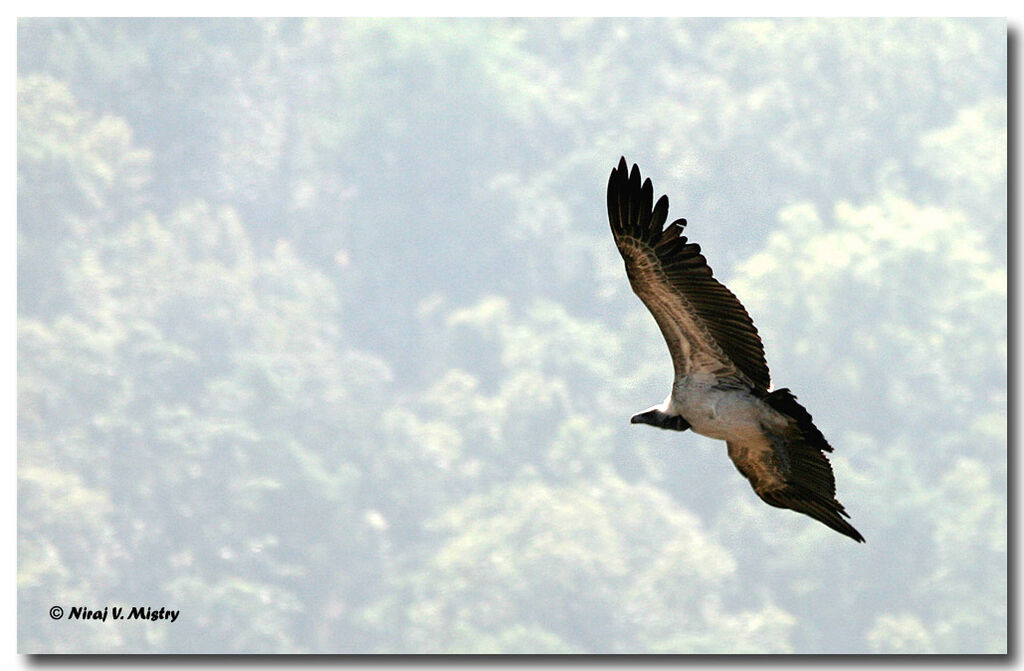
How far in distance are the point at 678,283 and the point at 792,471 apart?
1398 millimetres

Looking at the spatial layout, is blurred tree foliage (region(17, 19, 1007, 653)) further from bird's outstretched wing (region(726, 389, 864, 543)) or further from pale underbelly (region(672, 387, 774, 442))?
pale underbelly (region(672, 387, 774, 442))

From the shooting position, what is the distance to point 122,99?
84562 millimetres

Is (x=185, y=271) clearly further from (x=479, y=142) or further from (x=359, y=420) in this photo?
(x=479, y=142)

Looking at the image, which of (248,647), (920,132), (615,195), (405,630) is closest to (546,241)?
(920,132)

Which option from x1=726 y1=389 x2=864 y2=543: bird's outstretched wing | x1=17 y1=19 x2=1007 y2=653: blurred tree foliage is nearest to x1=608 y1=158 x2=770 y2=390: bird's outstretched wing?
x1=726 y1=389 x2=864 y2=543: bird's outstretched wing

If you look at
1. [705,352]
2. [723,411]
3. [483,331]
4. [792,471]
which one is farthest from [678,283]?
[483,331]

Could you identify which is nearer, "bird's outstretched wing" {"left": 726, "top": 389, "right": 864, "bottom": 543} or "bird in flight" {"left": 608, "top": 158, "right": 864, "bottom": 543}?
"bird in flight" {"left": 608, "top": 158, "right": 864, "bottom": 543}

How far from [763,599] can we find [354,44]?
1558 inches

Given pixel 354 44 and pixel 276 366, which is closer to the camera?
pixel 276 366

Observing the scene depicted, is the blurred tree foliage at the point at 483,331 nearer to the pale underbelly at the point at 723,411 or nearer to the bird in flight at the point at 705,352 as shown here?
the bird in flight at the point at 705,352

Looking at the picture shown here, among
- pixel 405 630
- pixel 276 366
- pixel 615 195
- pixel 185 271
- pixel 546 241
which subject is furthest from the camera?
pixel 546 241

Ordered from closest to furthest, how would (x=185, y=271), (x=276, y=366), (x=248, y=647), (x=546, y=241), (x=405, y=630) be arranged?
1. (x=248, y=647)
2. (x=405, y=630)
3. (x=276, y=366)
4. (x=185, y=271)
5. (x=546, y=241)

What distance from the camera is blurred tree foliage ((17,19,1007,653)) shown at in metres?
61.9

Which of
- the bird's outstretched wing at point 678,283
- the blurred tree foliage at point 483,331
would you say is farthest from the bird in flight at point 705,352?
the blurred tree foliage at point 483,331
